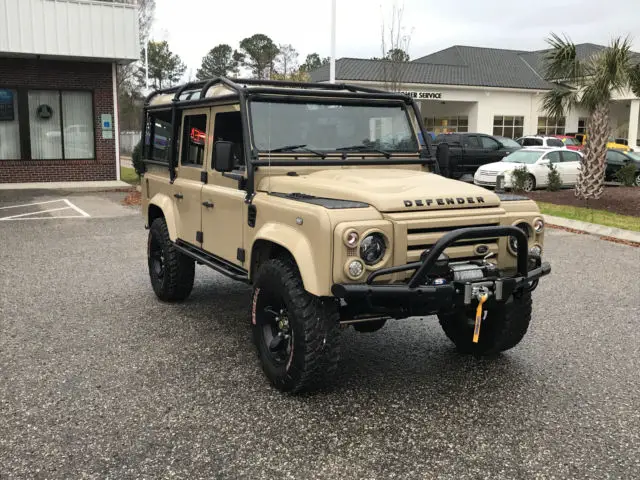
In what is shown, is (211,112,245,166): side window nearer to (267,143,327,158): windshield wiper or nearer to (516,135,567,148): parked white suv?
(267,143,327,158): windshield wiper

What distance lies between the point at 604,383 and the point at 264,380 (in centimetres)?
247

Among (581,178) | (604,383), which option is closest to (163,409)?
(604,383)

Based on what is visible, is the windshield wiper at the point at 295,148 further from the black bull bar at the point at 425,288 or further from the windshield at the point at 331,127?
the black bull bar at the point at 425,288

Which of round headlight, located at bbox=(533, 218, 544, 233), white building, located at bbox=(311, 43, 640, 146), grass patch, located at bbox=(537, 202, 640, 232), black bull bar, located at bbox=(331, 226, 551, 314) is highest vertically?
white building, located at bbox=(311, 43, 640, 146)

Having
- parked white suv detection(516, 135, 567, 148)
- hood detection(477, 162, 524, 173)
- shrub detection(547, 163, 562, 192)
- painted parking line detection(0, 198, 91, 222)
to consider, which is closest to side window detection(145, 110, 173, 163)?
painted parking line detection(0, 198, 91, 222)

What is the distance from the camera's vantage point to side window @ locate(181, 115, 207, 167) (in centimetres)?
578

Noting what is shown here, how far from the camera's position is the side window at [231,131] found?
5.12m

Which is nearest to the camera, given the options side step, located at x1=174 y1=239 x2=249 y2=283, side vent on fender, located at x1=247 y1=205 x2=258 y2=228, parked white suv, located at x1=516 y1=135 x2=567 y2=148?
side vent on fender, located at x1=247 y1=205 x2=258 y2=228

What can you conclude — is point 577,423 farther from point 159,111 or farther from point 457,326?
point 159,111

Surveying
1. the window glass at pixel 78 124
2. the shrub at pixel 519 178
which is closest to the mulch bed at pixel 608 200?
the shrub at pixel 519 178

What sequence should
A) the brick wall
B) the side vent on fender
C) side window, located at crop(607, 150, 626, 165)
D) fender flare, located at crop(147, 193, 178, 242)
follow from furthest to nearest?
1. side window, located at crop(607, 150, 626, 165)
2. the brick wall
3. fender flare, located at crop(147, 193, 178, 242)
4. the side vent on fender

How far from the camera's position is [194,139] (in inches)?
237

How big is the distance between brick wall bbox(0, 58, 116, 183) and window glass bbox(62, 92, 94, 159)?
248 millimetres

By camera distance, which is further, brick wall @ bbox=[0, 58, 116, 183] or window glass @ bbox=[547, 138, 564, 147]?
window glass @ bbox=[547, 138, 564, 147]
